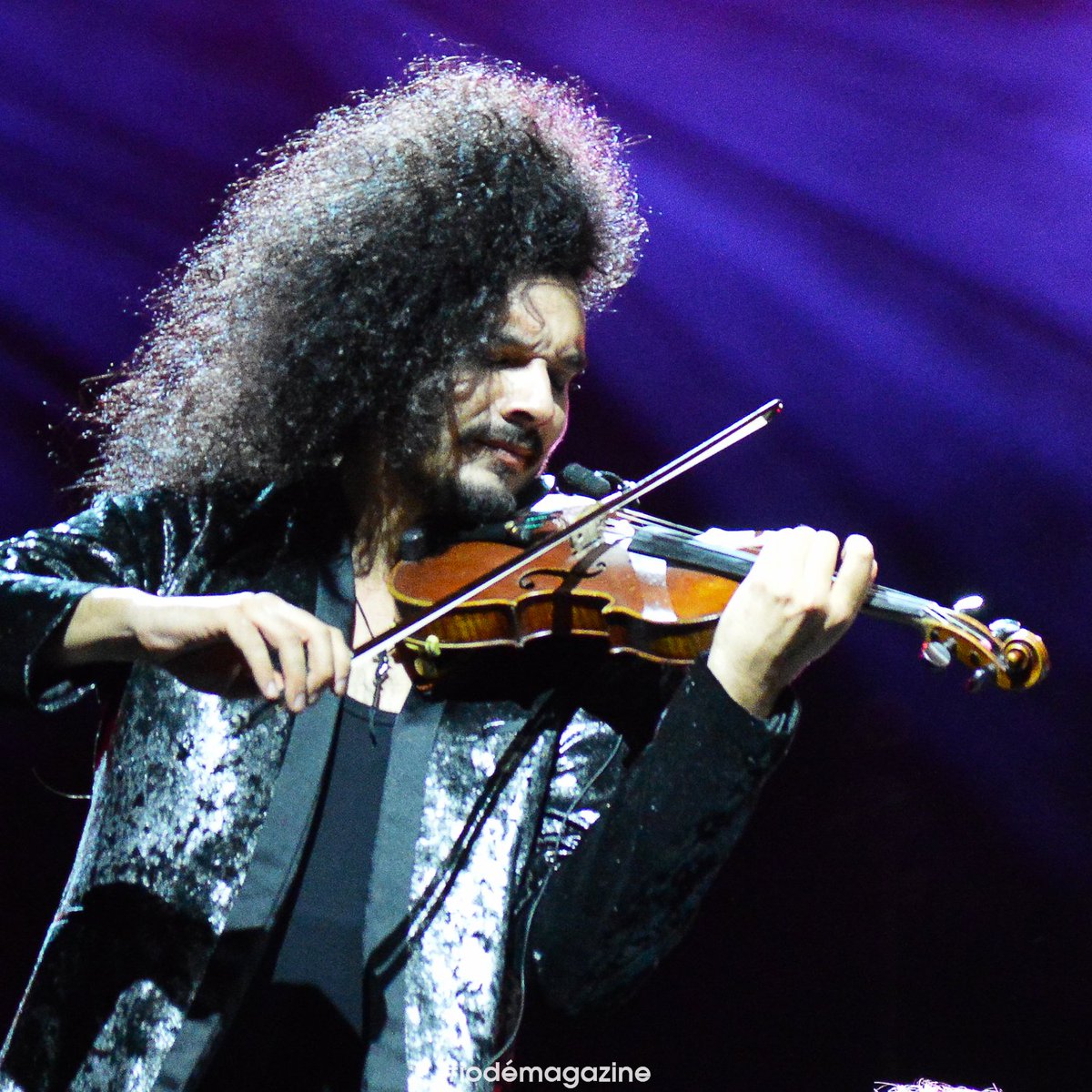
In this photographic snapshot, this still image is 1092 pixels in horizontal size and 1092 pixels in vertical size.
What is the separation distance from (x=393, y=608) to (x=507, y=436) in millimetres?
322

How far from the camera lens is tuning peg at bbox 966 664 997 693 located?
1.68 metres

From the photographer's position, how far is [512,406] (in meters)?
1.99

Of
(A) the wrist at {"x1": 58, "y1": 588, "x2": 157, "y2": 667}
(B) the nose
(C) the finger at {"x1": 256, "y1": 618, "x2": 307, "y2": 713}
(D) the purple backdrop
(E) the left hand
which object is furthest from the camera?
(D) the purple backdrop

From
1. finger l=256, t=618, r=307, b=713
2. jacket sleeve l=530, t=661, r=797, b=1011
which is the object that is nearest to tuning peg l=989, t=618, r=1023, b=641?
jacket sleeve l=530, t=661, r=797, b=1011

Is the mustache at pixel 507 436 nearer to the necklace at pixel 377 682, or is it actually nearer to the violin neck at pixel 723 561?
the violin neck at pixel 723 561

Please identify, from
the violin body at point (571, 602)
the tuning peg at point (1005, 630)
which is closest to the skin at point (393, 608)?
the violin body at point (571, 602)

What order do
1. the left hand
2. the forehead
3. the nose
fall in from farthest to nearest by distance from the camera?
the forehead, the nose, the left hand

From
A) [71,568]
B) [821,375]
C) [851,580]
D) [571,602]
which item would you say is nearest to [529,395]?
[571,602]

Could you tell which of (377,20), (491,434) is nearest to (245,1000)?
(491,434)

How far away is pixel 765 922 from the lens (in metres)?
3.11

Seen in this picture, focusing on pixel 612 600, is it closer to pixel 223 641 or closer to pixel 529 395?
pixel 529 395

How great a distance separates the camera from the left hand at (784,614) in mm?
1586

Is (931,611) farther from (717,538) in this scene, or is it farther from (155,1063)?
(155,1063)

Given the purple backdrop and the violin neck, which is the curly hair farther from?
the purple backdrop
